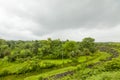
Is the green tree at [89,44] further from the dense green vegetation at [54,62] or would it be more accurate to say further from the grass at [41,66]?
the grass at [41,66]

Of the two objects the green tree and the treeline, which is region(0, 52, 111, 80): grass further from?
the green tree

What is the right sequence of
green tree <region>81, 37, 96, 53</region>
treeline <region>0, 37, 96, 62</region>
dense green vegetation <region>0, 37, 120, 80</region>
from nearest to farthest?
dense green vegetation <region>0, 37, 120, 80</region> < treeline <region>0, 37, 96, 62</region> < green tree <region>81, 37, 96, 53</region>

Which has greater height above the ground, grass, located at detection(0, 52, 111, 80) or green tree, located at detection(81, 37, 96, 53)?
green tree, located at detection(81, 37, 96, 53)

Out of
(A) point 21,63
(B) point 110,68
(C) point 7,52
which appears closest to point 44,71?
(A) point 21,63

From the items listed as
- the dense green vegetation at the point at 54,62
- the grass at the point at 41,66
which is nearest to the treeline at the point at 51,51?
the dense green vegetation at the point at 54,62

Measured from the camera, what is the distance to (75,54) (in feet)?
400

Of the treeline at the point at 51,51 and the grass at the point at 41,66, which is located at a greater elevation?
the treeline at the point at 51,51

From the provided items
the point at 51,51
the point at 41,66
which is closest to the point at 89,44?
the point at 51,51

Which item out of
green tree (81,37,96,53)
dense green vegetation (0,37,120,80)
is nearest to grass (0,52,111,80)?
dense green vegetation (0,37,120,80)

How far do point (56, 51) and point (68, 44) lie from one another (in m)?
8.97

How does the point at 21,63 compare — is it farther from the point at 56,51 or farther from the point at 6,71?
the point at 56,51

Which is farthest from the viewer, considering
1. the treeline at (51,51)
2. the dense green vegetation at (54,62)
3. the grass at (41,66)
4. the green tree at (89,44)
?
the green tree at (89,44)

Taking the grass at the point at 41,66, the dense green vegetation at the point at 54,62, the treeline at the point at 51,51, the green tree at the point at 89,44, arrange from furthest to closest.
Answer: the green tree at the point at 89,44 < the treeline at the point at 51,51 < the grass at the point at 41,66 < the dense green vegetation at the point at 54,62

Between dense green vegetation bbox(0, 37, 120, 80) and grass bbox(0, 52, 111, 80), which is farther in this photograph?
grass bbox(0, 52, 111, 80)
